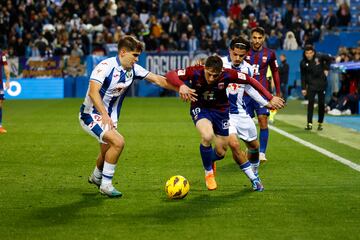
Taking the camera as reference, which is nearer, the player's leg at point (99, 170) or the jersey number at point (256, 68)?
the player's leg at point (99, 170)

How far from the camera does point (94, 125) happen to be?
10.5m

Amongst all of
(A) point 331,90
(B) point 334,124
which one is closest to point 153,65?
(A) point 331,90

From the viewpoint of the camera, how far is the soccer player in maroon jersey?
34.7 ft

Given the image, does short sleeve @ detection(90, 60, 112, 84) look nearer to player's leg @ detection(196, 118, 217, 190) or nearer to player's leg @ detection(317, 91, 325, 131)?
player's leg @ detection(196, 118, 217, 190)

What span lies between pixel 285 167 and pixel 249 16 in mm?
24721

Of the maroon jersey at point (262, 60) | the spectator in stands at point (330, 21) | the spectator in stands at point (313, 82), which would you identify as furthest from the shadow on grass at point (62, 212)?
the spectator in stands at point (330, 21)

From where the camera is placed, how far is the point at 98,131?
1045 centimetres

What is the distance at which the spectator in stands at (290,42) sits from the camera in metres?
36.6

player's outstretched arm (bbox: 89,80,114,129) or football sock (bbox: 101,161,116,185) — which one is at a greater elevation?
player's outstretched arm (bbox: 89,80,114,129)

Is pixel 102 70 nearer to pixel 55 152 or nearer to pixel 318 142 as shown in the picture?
pixel 55 152

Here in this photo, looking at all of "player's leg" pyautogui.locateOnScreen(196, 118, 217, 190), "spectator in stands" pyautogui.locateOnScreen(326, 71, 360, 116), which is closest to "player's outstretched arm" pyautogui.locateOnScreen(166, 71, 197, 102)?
"player's leg" pyautogui.locateOnScreen(196, 118, 217, 190)

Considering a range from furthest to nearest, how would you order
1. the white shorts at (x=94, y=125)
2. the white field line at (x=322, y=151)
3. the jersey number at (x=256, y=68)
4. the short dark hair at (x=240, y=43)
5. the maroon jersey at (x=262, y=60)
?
1. the maroon jersey at (x=262, y=60)
2. the jersey number at (x=256, y=68)
3. the white field line at (x=322, y=151)
4. the short dark hair at (x=240, y=43)
5. the white shorts at (x=94, y=125)

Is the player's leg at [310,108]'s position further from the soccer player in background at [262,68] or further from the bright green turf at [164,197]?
the soccer player in background at [262,68]

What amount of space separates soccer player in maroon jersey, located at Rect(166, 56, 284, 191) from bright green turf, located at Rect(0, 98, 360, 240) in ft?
1.65
